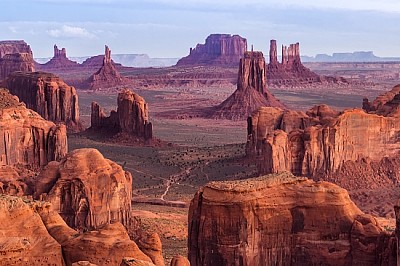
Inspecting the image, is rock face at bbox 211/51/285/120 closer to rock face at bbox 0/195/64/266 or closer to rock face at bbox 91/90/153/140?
rock face at bbox 91/90/153/140

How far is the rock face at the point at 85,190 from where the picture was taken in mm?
35000

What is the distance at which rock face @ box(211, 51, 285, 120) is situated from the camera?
122 meters

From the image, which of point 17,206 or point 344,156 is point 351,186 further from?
point 17,206

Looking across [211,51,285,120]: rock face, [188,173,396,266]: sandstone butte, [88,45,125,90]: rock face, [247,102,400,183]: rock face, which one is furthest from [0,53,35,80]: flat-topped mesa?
[188,173,396,266]: sandstone butte

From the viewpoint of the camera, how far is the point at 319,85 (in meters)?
199

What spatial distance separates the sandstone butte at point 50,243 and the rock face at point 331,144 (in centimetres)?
2886

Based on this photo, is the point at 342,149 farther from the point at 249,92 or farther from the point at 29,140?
the point at 249,92

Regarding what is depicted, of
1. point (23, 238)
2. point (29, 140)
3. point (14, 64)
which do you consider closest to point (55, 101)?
point (29, 140)

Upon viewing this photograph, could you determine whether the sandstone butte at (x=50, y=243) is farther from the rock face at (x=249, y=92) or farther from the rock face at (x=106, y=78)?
the rock face at (x=106, y=78)

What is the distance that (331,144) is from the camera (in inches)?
2090

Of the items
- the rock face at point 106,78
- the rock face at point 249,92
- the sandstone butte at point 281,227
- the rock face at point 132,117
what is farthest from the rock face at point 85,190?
the rock face at point 106,78

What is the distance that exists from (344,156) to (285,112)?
11.2m

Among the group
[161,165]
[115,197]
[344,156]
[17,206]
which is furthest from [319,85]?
[17,206]

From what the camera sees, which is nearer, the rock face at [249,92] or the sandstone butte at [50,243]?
the sandstone butte at [50,243]
